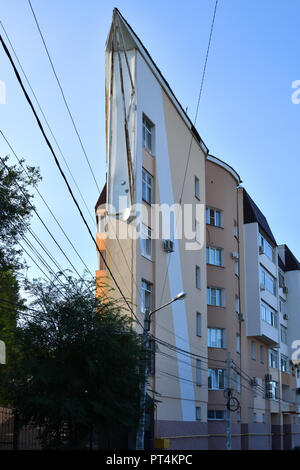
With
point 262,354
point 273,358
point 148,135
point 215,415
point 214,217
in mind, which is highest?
point 148,135

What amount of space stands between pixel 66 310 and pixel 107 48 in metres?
14.9

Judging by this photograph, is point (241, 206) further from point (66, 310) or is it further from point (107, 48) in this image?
point (66, 310)

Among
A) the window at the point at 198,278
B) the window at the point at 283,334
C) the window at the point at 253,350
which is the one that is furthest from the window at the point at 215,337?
the window at the point at 283,334

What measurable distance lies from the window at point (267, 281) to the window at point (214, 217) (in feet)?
22.9

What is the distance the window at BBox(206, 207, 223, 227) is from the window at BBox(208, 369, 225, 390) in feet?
28.0

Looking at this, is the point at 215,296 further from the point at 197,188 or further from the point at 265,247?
the point at 265,247

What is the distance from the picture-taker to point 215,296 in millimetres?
36344

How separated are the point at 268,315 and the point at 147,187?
19.7 meters

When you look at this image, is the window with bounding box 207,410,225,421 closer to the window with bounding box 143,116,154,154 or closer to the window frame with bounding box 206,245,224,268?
the window frame with bounding box 206,245,224,268

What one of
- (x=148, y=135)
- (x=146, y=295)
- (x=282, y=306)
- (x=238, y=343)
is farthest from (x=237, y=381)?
(x=148, y=135)

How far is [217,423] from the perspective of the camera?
33.8 meters

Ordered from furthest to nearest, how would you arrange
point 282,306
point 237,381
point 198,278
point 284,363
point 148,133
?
point 282,306 → point 284,363 → point 237,381 → point 198,278 → point 148,133

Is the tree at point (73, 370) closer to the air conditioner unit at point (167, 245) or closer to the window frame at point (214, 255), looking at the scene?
the air conditioner unit at point (167, 245)
